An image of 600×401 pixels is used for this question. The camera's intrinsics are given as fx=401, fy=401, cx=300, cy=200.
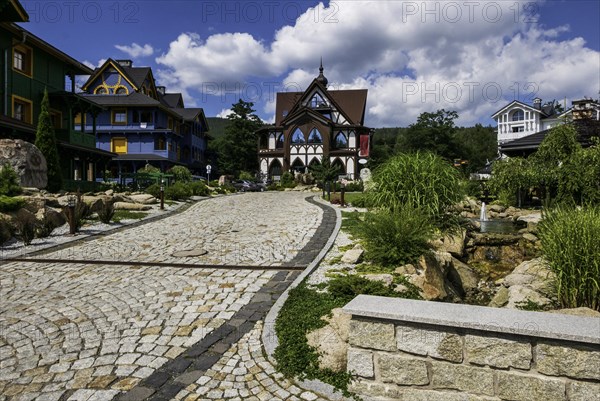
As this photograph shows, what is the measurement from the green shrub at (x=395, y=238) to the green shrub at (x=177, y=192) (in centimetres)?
1665

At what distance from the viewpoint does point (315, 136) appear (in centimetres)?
4619

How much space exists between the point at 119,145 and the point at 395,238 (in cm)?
4081

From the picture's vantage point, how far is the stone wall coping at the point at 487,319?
294 centimetres

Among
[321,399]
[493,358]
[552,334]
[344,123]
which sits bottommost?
[321,399]

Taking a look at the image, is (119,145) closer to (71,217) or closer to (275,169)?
(275,169)

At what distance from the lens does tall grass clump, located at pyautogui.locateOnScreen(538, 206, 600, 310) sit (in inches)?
201

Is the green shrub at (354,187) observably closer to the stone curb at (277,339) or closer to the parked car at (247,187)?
the parked car at (247,187)

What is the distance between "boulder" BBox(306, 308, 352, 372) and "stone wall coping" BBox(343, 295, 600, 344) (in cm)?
48

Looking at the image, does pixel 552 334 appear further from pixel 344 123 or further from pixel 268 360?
pixel 344 123

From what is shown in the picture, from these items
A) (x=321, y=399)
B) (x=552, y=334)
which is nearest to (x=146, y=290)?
(x=321, y=399)

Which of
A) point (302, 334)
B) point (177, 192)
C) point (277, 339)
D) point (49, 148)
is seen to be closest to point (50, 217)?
point (49, 148)

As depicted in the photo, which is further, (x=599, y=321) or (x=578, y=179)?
(x=578, y=179)

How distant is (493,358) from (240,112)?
180ft

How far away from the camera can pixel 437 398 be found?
3305 mm
